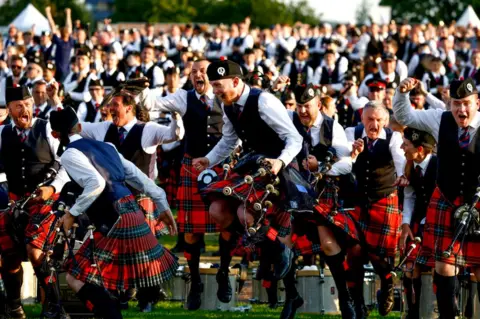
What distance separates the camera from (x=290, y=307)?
→ 27.3ft

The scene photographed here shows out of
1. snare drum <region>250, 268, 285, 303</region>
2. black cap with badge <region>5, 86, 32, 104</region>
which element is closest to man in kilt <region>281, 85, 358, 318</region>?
snare drum <region>250, 268, 285, 303</region>

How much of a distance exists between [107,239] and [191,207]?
2.64 metres

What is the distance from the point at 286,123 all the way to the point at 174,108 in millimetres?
2290

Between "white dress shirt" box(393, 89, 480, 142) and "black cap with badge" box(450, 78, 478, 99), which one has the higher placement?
"black cap with badge" box(450, 78, 478, 99)

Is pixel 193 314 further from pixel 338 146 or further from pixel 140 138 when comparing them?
pixel 338 146

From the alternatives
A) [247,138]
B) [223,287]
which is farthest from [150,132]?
[247,138]

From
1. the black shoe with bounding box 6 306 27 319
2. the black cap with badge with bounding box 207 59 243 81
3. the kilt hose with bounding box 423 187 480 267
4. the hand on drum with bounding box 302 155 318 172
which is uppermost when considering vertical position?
the black cap with badge with bounding box 207 59 243 81

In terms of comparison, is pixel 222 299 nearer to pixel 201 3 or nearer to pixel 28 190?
pixel 28 190

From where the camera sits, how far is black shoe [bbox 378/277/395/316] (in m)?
8.88

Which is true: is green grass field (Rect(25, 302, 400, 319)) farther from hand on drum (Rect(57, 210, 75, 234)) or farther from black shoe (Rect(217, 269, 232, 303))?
hand on drum (Rect(57, 210, 75, 234))

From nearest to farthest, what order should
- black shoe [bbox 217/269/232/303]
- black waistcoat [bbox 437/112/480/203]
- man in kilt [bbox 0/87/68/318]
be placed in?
black waistcoat [bbox 437/112/480/203] < man in kilt [bbox 0/87/68/318] < black shoe [bbox 217/269/232/303]

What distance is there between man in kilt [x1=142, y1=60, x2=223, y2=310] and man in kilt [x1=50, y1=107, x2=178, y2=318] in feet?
7.60

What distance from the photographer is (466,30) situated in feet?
75.5

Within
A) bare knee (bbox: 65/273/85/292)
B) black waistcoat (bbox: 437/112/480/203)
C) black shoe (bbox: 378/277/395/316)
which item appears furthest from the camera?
black shoe (bbox: 378/277/395/316)
